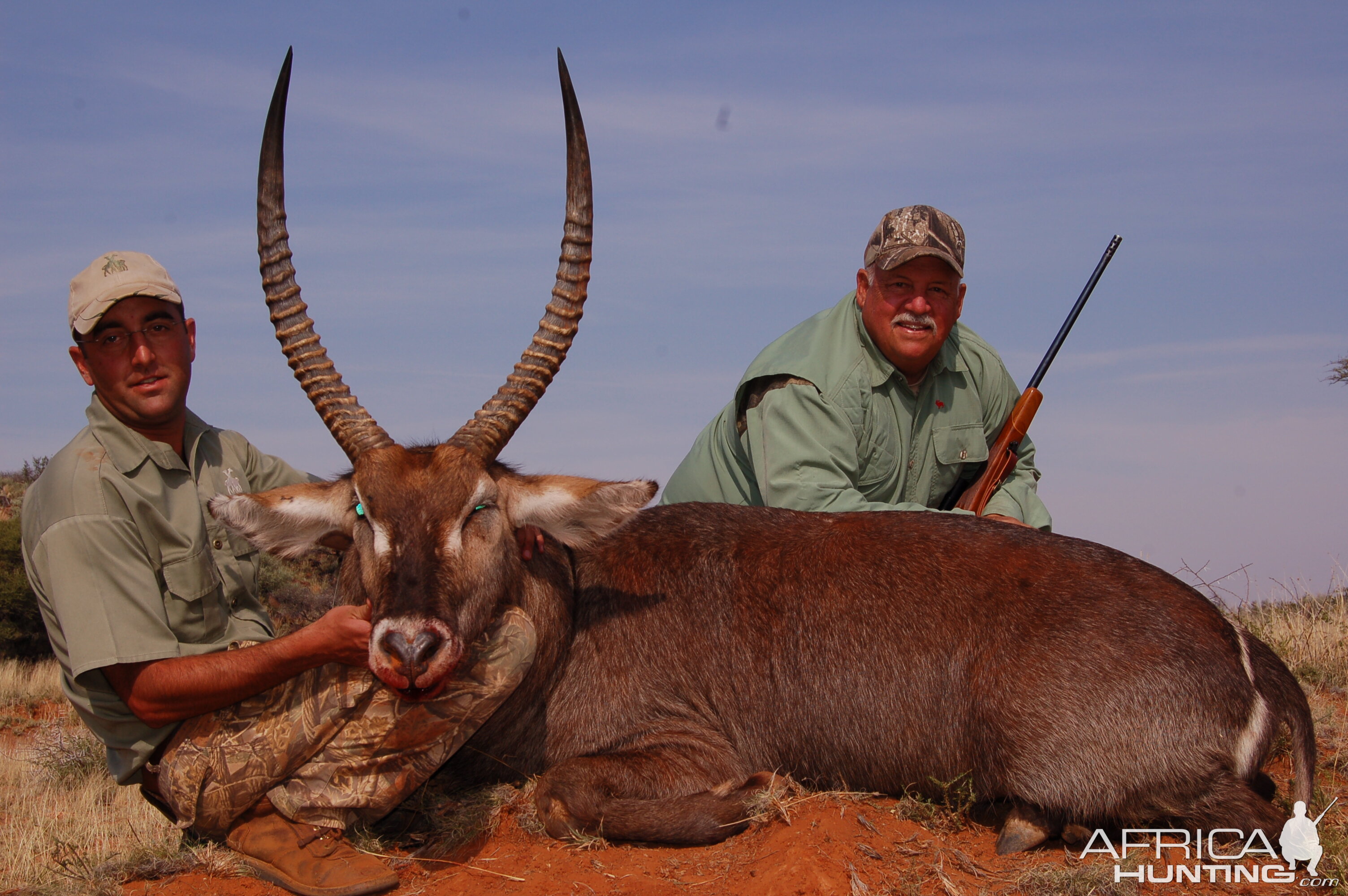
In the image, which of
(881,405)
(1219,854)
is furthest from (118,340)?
(1219,854)

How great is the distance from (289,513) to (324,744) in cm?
103

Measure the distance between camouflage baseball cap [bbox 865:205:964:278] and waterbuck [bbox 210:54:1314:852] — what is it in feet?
6.38

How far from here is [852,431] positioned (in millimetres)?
6816

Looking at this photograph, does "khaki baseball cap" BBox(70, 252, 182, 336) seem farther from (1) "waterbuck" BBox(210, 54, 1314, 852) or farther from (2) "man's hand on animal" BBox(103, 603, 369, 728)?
(2) "man's hand on animal" BBox(103, 603, 369, 728)

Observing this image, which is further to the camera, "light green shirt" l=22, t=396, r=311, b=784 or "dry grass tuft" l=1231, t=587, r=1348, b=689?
"dry grass tuft" l=1231, t=587, r=1348, b=689

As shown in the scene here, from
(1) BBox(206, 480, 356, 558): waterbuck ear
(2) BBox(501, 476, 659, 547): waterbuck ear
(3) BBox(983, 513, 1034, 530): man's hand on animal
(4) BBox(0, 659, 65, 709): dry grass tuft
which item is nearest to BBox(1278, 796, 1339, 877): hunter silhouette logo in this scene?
(3) BBox(983, 513, 1034, 530): man's hand on animal

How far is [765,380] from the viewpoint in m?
7.07

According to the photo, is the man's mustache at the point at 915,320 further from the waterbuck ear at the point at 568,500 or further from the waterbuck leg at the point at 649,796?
the waterbuck leg at the point at 649,796

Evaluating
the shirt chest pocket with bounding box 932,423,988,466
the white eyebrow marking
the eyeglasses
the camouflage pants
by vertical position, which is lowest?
the camouflage pants

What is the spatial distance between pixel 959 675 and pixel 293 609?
11.0 m

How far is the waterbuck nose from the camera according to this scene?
4.10 m

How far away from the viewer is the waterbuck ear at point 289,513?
491 centimetres

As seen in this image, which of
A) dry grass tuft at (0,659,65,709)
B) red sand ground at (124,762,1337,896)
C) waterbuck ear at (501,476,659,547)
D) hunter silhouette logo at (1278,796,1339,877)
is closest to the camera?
red sand ground at (124,762,1337,896)

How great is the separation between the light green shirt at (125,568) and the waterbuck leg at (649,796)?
1.60 metres
